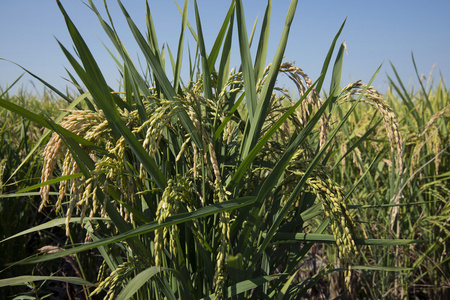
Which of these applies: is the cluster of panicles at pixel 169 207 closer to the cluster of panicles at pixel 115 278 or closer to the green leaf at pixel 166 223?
the green leaf at pixel 166 223

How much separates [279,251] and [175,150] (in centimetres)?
45

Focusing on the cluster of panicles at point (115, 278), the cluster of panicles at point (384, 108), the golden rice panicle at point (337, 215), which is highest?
the cluster of panicles at point (384, 108)

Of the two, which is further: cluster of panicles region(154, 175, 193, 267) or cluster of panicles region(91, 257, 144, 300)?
cluster of panicles region(91, 257, 144, 300)

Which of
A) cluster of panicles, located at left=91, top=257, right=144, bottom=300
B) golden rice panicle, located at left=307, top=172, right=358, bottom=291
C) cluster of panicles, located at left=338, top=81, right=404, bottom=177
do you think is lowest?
cluster of panicles, located at left=91, top=257, right=144, bottom=300

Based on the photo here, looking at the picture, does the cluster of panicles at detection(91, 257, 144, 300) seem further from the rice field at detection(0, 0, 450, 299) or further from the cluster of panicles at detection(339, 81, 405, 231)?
the cluster of panicles at detection(339, 81, 405, 231)

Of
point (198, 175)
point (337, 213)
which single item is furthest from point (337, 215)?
point (198, 175)

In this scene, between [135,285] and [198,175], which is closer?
[135,285]

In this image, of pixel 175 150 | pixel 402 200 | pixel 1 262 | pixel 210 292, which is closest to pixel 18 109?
pixel 175 150

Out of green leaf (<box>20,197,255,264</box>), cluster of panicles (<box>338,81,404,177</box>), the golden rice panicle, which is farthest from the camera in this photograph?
cluster of panicles (<box>338,81,404,177</box>)

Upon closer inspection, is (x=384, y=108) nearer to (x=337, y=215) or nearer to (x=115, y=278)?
(x=337, y=215)

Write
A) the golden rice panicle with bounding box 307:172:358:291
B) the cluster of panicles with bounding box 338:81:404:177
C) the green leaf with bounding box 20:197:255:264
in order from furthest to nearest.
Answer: the cluster of panicles with bounding box 338:81:404:177 → the golden rice panicle with bounding box 307:172:358:291 → the green leaf with bounding box 20:197:255:264

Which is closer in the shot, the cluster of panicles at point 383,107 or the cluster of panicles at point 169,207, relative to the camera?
the cluster of panicles at point 169,207

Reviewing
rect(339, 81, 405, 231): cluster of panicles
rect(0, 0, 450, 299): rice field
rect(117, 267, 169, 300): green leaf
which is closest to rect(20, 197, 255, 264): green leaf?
rect(0, 0, 450, 299): rice field

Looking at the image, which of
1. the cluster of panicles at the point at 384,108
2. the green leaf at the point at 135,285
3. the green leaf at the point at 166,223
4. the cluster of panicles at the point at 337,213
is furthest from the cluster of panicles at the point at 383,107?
the green leaf at the point at 135,285
